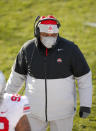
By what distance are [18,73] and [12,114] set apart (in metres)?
1.42

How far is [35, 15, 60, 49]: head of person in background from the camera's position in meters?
4.50

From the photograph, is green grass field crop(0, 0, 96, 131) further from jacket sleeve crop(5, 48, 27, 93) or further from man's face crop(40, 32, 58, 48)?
man's face crop(40, 32, 58, 48)

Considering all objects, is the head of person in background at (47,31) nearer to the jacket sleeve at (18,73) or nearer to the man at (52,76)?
the man at (52,76)

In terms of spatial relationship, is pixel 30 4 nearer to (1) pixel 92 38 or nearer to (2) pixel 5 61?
(1) pixel 92 38

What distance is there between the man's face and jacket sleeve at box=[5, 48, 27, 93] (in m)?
0.31

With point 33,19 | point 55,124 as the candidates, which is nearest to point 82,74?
point 55,124

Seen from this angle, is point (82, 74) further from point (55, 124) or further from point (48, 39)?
point (55, 124)

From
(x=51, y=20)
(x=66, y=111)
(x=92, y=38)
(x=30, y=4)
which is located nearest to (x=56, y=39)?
(x=51, y=20)

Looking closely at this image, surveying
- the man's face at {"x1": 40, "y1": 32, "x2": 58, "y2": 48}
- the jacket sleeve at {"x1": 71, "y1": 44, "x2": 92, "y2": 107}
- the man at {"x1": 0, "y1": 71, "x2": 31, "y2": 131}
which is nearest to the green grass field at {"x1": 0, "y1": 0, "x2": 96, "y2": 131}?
the jacket sleeve at {"x1": 71, "y1": 44, "x2": 92, "y2": 107}

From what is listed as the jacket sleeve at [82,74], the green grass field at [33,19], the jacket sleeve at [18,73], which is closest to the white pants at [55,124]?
the jacket sleeve at [82,74]

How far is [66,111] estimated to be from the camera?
459cm

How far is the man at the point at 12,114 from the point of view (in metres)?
3.36

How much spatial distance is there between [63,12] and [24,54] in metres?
10.5

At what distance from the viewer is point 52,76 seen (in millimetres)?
4480
